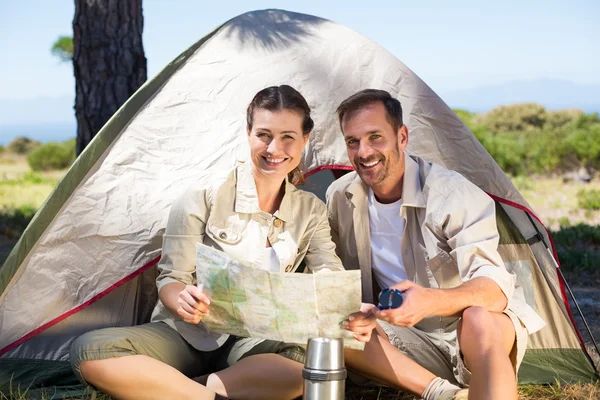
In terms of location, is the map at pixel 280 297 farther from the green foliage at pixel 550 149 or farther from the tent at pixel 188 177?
the green foliage at pixel 550 149

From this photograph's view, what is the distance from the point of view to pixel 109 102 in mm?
4277

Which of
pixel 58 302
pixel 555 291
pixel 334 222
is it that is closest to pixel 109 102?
pixel 58 302

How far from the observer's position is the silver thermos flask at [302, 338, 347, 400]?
1.92 m

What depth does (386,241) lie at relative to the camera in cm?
270

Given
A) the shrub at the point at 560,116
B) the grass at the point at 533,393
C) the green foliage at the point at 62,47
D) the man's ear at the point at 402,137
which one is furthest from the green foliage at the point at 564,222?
the shrub at the point at 560,116

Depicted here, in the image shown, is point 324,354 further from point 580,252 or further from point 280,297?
point 580,252

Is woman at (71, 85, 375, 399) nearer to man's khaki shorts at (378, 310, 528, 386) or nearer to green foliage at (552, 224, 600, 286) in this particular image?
man's khaki shorts at (378, 310, 528, 386)

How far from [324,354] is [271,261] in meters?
0.62

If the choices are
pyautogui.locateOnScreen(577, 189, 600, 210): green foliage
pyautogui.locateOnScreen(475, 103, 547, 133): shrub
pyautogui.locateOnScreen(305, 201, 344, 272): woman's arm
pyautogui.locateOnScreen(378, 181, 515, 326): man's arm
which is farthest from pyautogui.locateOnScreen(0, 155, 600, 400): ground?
pyautogui.locateOnScreen(475, 103, 547, 133): shrub

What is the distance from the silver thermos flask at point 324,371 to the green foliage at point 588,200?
7368 mm

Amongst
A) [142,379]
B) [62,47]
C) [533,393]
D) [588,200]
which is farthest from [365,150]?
[62,47]

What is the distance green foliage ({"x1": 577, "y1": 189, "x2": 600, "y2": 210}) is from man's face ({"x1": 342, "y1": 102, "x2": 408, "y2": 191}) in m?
6.72

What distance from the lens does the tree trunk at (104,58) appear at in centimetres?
425

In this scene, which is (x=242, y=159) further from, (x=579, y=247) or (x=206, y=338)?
(x=579, y=247)
